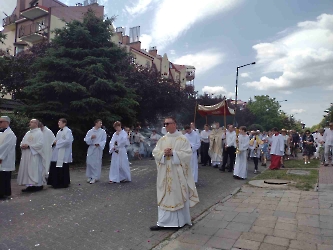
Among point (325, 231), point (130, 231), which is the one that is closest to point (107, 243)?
point (130, 231)

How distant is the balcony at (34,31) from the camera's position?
3111 centimetres

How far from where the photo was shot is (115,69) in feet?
54.7

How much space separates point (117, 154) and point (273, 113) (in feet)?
168

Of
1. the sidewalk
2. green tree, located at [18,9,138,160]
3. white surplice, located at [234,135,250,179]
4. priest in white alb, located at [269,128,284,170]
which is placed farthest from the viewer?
green tree, located at [18,9,138,160]

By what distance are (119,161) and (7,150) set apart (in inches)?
135

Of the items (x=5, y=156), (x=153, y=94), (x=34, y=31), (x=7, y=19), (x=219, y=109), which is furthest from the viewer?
(x=7, y=19)

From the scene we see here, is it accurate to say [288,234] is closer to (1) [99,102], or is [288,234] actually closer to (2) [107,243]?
(2) [107,243]

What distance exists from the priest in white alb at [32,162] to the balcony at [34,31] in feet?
82.6

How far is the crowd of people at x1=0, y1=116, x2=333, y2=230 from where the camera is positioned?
215 inches

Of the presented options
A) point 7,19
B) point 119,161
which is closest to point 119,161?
point 119,161

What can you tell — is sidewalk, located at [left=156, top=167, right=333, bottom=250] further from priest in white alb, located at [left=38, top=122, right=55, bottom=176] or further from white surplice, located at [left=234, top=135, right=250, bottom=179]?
priest in white alb, located at [left=38, top=122, right=55, bottom=176]

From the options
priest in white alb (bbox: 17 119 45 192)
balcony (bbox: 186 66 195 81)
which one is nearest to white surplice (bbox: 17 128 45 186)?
priest in white alb (bbox: 17 119 45 192)

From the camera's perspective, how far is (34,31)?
32500 millimetres

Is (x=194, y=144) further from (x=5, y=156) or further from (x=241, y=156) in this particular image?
(x=5, y=156)
